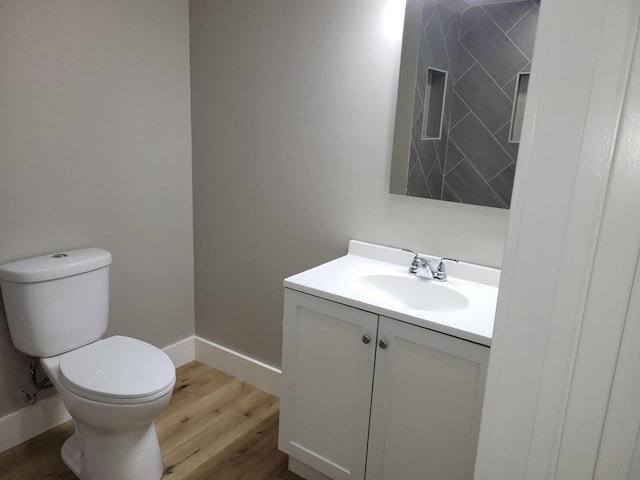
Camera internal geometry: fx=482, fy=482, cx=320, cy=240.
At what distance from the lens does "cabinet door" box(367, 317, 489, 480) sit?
1.44m

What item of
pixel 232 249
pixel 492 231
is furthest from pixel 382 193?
pixel 232 249

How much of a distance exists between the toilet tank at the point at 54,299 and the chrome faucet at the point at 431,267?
51.6 inches

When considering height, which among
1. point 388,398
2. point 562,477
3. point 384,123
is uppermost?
point 384,123

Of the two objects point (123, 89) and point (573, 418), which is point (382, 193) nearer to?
point (123, 89)

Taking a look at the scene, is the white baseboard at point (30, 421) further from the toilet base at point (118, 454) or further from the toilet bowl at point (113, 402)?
the toilet base at point (118, 454)

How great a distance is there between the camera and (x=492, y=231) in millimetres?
1790

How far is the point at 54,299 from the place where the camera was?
6.25 ft

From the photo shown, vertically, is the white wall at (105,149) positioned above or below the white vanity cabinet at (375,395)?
above

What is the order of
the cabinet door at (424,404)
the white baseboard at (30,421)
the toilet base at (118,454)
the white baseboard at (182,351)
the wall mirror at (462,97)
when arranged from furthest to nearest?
the white baseboard at (182,351) → the white baseboard at (30,421) → the toilet base at (118,454) → the wall mirror at (462,97) → the cabinet door at (424,404)

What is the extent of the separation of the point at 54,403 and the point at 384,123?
1.91 meters

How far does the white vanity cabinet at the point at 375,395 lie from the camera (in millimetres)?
1466

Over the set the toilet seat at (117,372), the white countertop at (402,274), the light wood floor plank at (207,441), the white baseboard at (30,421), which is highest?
the white countertop at (402,274)

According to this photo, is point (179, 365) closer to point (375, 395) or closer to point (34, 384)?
point (34, 384)

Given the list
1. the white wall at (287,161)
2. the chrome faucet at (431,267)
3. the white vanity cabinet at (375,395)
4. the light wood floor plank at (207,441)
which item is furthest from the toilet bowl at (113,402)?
the chrome faucet at (431,267)
